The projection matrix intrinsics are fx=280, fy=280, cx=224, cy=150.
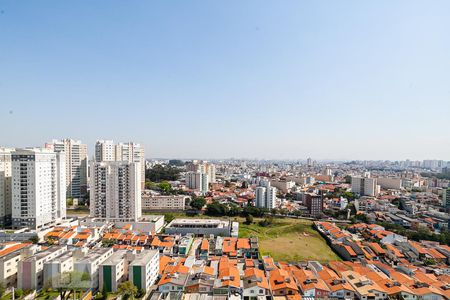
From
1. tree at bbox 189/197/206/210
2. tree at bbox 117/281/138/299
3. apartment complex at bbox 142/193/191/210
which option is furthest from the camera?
apartment complex at bbox 142/193/191/210

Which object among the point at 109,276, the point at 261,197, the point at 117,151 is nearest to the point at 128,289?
the point at 109,276

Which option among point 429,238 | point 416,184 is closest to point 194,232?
point 429,238

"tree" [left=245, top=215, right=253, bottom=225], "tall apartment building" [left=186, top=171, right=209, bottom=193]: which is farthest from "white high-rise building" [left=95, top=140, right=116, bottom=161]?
"tree" [left=245, top=215, right=253, bottom=225]

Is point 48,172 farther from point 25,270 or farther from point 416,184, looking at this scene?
point 416,184

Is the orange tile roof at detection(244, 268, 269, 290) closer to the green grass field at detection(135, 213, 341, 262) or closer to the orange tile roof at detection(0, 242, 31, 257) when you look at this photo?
the green grass field at detection(135, 213, 341, 262)

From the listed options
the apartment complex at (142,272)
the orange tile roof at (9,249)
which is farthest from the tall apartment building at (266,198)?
the orange tile roof at (9,249)
